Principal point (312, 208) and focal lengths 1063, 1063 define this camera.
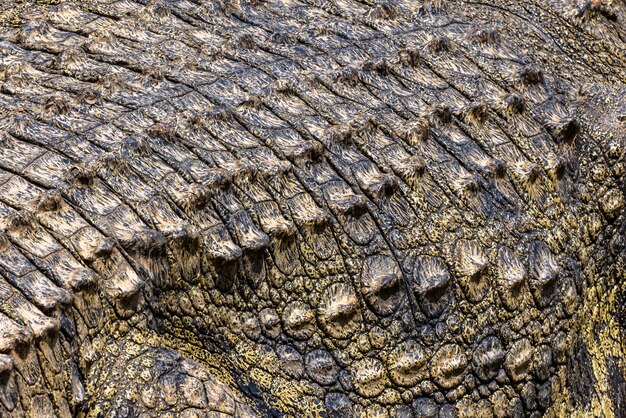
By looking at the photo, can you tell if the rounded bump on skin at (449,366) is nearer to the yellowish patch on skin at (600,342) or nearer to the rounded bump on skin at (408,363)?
the rounded bump on skin at (408,363)

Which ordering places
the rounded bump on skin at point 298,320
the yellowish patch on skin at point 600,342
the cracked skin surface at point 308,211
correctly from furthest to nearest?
1. the yellowish patch on skin at point 600,342
2. the rounded bump on skin at point 298,320
3. the cracked skin surface at point 308,211

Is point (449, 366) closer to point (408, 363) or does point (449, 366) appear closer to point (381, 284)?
point (408, 363)

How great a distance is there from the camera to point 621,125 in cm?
441

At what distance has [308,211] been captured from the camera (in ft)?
12.3

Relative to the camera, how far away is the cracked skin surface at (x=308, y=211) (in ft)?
11.2

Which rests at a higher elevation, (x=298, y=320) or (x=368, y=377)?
(x=298, y=320)

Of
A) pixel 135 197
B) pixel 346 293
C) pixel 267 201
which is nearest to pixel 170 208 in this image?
pixel 135 197

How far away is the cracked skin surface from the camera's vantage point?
3414 millimetres

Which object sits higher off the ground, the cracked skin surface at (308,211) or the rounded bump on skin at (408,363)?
the cracked skin surface at (308,211)

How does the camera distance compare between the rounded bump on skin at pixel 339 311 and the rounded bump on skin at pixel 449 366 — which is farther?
the rounded bump on skin at pixel 449 366

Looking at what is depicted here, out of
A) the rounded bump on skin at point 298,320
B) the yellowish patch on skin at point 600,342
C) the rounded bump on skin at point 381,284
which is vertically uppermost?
the rounded bump on skin at point 381,284

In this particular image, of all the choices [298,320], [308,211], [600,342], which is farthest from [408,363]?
[600,342]

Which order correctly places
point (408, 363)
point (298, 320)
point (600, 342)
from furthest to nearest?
point (600, 342), point (408, 363), point (298, 320)

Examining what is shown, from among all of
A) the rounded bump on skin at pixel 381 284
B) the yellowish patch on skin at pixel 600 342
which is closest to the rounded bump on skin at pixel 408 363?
the rounded bump on skin at pixel 381 284
